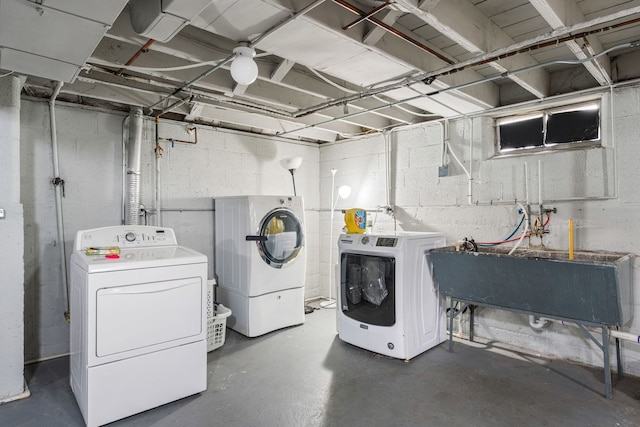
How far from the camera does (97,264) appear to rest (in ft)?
6.91

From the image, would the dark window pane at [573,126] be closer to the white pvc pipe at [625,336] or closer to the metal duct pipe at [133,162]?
the white pvc pipe at [625,336]

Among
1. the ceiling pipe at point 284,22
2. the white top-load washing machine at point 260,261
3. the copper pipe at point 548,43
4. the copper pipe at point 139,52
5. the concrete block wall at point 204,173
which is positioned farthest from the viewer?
the concrete block wall at point 204,173

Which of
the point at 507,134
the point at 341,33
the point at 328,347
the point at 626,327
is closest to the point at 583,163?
the point at 507,134

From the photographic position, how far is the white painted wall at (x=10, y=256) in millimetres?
2404

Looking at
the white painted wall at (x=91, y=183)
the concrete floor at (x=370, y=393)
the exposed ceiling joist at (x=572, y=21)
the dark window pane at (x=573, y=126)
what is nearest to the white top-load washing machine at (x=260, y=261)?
the white painted wall at (x=91, y=183)

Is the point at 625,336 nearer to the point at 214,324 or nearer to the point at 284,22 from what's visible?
the point at 284,22

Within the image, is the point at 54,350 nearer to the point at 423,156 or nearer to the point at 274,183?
the point at 274,183

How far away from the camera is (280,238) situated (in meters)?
3.82

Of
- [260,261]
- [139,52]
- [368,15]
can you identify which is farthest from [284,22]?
[260,261]

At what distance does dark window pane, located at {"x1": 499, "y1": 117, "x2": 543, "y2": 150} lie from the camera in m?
3.27

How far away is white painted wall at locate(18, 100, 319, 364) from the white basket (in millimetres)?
843

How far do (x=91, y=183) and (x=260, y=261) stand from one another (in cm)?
169

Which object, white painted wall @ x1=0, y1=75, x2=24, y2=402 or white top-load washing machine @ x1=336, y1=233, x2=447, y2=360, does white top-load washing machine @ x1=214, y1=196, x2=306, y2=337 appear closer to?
white top-load washing machine @ x1=336, y1=233, x2=447, y2=360

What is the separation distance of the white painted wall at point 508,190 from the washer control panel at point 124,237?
2.42 metres
